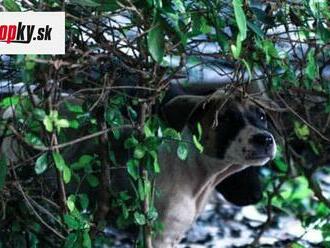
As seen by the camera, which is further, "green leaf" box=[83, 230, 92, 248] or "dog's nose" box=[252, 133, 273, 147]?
"dog's nose" box=[252, 133, 273, 147]

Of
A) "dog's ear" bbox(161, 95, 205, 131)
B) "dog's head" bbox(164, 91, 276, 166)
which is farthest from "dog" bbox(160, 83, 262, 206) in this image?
"dog's ear" bbox(161, 95, 205, 131)

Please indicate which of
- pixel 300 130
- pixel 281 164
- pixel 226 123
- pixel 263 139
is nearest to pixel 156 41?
pixel 263 139

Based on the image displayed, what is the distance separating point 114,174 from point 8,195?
3.05 feet

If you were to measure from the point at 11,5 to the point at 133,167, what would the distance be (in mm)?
694

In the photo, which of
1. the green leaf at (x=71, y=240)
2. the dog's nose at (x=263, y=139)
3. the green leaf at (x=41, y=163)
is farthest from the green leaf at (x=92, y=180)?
the dog's nose at (x=263, y=139)

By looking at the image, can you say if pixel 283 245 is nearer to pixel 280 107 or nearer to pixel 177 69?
pixel 280 107

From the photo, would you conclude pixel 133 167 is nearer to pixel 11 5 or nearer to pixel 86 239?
pixel 86 239

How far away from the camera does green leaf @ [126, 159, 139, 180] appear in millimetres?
2746

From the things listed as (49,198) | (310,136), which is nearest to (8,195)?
(49,198)

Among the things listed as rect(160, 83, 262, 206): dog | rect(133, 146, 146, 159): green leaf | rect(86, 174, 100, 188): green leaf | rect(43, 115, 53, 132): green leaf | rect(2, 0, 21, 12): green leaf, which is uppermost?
rect(2, 0, 21, 12): green leaf

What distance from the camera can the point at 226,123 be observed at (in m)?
3.64

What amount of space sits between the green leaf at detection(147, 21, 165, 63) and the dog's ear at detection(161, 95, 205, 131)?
4.31 ft

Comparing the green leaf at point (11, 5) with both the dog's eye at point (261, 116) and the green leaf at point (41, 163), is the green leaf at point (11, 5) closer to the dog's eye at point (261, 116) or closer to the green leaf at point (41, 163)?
the green leaf at point (41, 163)

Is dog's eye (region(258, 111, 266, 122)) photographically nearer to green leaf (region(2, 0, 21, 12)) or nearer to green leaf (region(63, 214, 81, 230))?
green leaf (region(63, 214, 81, 230))
